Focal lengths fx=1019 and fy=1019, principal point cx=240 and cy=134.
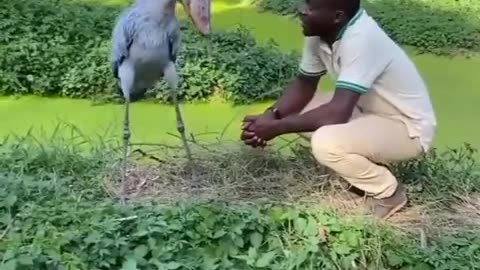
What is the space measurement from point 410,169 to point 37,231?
49.2 inches

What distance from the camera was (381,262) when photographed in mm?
2895

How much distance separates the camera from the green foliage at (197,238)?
2740mm

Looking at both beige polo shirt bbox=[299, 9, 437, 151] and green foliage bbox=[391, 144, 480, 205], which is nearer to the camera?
beige polo shirt bbox=[299, 9, 437, 151]

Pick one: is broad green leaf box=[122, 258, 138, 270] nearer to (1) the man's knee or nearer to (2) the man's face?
(1) the man's knee

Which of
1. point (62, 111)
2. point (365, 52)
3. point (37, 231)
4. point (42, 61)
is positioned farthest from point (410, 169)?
point (42, 61)

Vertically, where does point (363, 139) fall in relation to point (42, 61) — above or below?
above

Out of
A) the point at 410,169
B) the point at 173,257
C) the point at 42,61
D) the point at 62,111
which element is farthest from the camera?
the point at 42,61

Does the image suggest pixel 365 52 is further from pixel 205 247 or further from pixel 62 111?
pixel 62 111

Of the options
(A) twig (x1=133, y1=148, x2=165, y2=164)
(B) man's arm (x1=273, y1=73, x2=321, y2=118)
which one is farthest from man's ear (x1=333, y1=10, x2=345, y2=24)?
(A) twig (x1=133, y1=148, x2=165, y2=164)

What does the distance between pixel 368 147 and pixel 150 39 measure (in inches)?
28.7

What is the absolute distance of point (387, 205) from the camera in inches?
123

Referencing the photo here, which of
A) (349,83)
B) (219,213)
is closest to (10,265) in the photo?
(219,213)

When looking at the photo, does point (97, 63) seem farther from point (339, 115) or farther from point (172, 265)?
point (172, 265)

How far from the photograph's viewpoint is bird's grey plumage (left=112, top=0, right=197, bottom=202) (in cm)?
306
